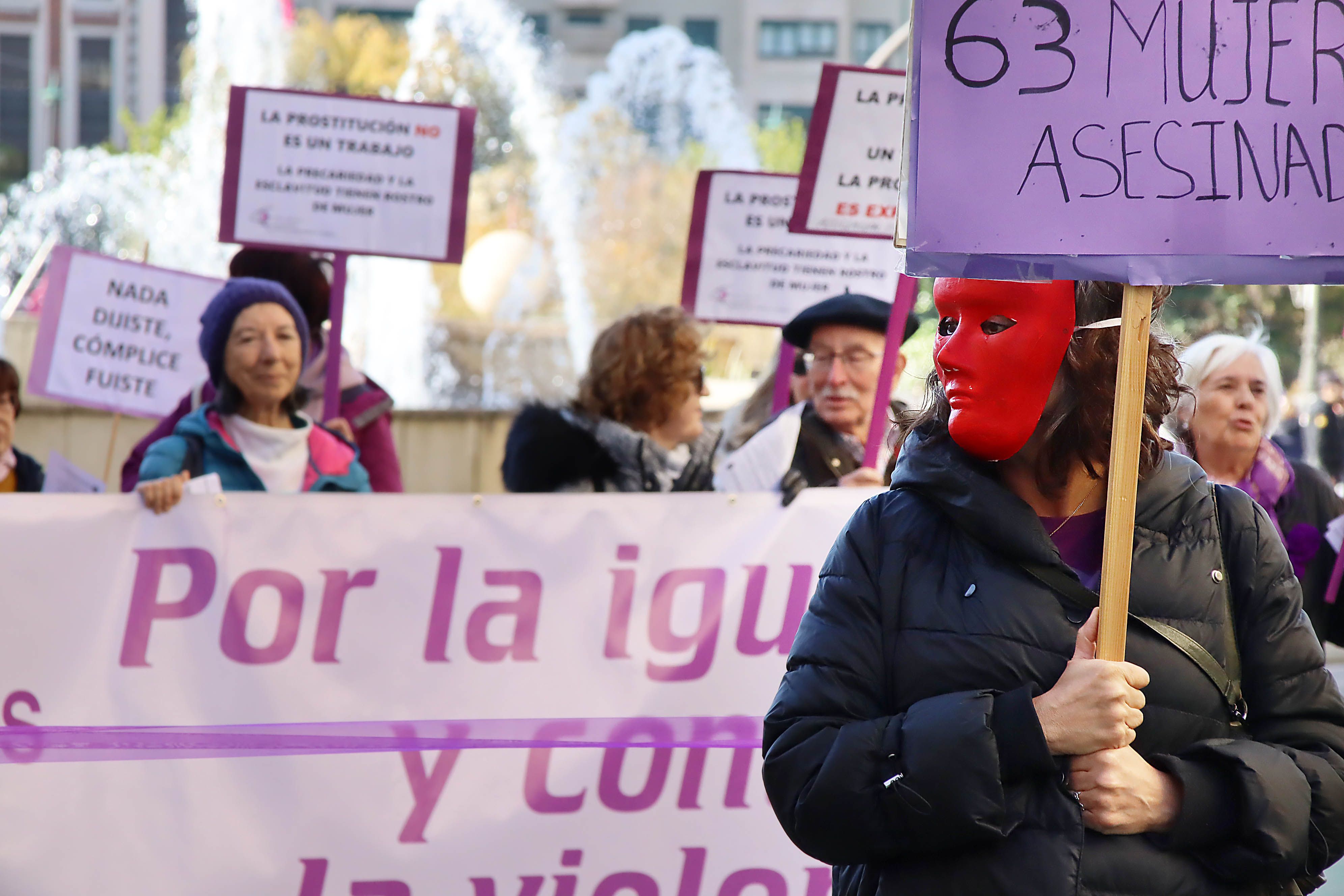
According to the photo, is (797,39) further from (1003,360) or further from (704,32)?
(1003,360)

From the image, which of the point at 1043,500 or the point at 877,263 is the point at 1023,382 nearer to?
the point at 1043,500

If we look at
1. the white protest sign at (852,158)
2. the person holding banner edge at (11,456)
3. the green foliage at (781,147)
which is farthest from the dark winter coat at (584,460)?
the green foliage at (781,147)

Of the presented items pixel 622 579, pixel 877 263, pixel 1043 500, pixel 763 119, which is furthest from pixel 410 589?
pixel 763 119

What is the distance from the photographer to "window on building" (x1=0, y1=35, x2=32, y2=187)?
59.2 m

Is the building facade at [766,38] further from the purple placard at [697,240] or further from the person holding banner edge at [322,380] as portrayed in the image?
the person holding banner edge at [322,380]

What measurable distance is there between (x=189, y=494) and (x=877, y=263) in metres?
2.74

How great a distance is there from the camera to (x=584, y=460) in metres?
4.47

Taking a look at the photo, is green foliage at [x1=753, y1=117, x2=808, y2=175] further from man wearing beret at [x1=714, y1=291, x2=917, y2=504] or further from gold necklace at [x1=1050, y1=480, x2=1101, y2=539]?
gold necklace at [x1=1050, y1=480, x2=1101, y2=539]

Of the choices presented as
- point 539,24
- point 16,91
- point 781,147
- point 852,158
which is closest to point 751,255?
point 852,158

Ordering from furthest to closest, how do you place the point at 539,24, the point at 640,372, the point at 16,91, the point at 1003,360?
the point at 539,24 → the point at 16,91 → the point at 640,372 → the point at 1003,360

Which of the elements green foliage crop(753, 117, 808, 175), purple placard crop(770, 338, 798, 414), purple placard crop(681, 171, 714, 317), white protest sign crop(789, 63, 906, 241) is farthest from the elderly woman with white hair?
green foliage crop(753, 117, 808, 175)

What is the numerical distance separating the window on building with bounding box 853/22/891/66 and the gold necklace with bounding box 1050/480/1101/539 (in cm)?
6028

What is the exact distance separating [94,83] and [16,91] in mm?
3020

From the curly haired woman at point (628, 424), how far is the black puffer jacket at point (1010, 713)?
2.42 metres
